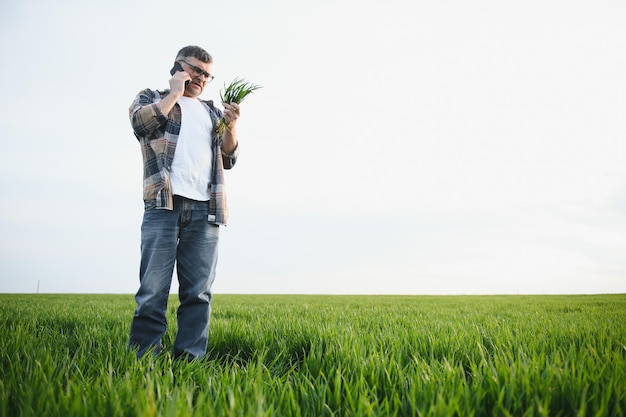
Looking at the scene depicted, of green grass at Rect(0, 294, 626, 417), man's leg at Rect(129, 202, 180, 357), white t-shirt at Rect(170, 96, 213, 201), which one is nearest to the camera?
green grass at Rect(0, 294, 626, 417)

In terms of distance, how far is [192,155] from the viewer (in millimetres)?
3430

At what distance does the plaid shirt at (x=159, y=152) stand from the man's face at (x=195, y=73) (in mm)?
231

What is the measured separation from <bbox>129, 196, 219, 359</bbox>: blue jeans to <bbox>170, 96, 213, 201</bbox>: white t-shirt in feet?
0.35

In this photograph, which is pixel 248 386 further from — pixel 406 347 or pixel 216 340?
pixel 216 340

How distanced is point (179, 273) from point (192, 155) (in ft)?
3.34

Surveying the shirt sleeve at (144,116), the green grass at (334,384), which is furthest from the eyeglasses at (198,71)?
the green grass at (334,384)

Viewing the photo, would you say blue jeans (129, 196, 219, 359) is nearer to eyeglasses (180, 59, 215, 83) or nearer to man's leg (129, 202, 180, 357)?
man's leg (129, 202, 180, 357)

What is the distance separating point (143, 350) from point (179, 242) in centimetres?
89

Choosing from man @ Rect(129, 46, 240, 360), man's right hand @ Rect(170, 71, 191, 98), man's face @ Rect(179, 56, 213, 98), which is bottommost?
man @ Rect(129, 46, 240, 360)

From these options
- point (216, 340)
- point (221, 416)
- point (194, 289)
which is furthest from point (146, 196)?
point (221, 416)

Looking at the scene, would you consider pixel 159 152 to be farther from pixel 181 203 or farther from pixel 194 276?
pixel 194 276

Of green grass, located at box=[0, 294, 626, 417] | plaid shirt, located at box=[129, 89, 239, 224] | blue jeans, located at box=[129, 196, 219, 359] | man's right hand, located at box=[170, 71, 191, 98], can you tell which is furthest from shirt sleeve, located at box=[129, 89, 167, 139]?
green grass, located at box=[0, 294, 626, 417]

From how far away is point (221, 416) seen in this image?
55.6 inches

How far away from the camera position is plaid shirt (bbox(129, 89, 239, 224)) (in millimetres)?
3148
